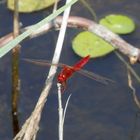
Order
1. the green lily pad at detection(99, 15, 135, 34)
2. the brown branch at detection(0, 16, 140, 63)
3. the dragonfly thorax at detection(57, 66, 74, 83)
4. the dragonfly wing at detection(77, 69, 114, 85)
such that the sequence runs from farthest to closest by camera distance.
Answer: the green lily pad at detection(99, 15, 135, 34) → the dragonfly wing at detection(77, 69, 114, 85) → the brown branch at detection(0, 16, 140, 63) → the dragonfly thorax at detection(57, 66, 74, 83)

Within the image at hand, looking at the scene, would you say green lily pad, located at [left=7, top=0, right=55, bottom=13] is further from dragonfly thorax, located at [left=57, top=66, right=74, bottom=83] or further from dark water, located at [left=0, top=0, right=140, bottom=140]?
dragonfly thorax, located at [left=57, top=66, right=74, bottom=83]

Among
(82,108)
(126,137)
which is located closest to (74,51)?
(82,108)

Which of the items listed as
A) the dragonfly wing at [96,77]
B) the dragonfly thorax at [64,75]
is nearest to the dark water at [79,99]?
the dragonfly wing at [96,77]

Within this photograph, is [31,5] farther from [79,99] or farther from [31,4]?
[79,99]

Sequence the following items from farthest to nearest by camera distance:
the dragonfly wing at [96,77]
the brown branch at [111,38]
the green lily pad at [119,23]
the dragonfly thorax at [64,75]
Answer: the green lily pad at [119,23] → the dragonfly wing at [96,77] → the brown branch at [111,38] → the dragonfly thorax at [64,75]

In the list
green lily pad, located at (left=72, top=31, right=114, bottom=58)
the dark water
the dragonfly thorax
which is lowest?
the dark water

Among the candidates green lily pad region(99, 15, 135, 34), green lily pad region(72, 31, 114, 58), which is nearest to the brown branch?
green lily pad region(72, 31, 114, 58)

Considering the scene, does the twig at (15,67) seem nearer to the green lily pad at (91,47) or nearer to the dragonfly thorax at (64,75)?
the dragonfly thorax at (64,75)
